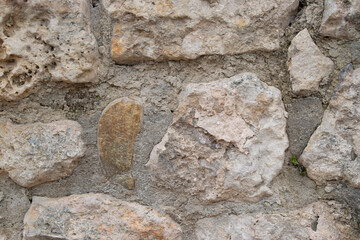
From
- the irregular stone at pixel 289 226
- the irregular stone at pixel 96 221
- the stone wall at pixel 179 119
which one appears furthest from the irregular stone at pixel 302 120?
the irregular stone at pixel 96 221

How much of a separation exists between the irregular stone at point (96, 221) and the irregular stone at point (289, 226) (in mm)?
135

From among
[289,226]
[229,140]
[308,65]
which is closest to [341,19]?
[308,65]

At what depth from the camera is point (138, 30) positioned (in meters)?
0.93

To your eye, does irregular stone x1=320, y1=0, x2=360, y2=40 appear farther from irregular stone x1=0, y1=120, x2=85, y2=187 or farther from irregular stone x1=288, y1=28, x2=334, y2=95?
irregular stone x1=0, y1=120, x2=85, y2=187

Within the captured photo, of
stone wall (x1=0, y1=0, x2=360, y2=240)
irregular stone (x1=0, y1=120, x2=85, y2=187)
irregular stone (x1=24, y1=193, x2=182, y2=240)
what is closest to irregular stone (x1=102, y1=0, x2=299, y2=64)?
stone wall (x1=0, y1=0, x2=360, y2=240)

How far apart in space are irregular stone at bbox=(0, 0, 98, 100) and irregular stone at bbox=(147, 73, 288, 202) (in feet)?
0.98

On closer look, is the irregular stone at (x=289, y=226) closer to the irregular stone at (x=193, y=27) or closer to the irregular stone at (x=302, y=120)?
the irregular stone at (x=302, y=120)

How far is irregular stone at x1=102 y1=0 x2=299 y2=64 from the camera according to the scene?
90 cm

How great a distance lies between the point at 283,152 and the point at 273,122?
0.08 metres

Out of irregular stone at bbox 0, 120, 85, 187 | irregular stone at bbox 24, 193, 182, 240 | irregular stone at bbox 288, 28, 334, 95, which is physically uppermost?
irregular stone at bbox 288, 28, 334, 95

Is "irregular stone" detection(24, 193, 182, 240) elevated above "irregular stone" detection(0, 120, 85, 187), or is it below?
below

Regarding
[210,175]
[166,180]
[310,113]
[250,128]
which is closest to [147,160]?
[166,180]

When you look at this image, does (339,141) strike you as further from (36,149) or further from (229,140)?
(36,149)

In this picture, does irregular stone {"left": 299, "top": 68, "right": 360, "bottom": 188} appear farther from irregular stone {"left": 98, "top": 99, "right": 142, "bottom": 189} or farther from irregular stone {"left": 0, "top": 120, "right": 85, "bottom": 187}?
irregular stone {"left": 0, "top": 120, "right": 85, "bottom": 187}
